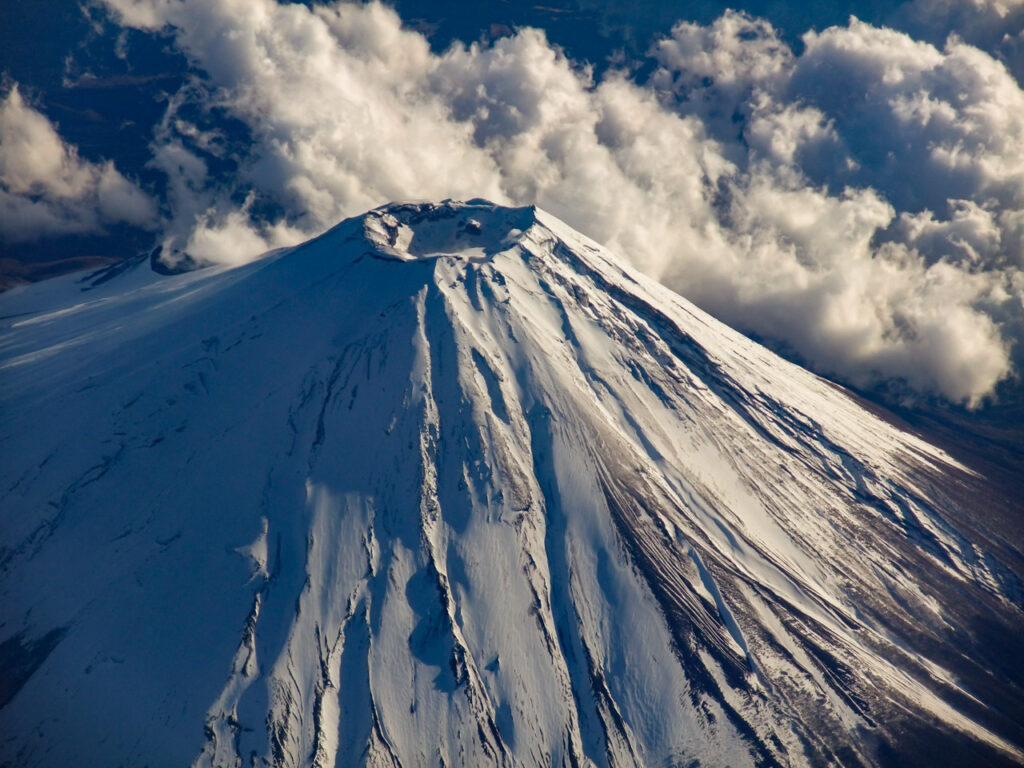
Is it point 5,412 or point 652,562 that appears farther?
point 5,412

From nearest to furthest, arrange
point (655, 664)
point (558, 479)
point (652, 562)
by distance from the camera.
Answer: point (655, 664) → point (652, 562) → point (558, 479)

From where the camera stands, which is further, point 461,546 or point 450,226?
point 450,226

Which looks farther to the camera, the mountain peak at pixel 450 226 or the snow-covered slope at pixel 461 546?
the mountain peak at pixel 450 226

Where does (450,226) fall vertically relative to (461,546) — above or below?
above

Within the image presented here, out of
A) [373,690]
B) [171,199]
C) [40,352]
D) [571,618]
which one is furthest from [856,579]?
[171,199]

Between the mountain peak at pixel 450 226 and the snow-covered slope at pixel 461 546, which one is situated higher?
the mountain peak at pixel 450 226

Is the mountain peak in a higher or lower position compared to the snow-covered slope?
higher

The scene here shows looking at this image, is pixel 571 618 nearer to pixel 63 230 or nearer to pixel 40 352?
pixel 40 352

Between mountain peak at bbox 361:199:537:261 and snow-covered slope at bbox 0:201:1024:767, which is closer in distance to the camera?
snow-covered slope at bbox 0:201:1024:767
